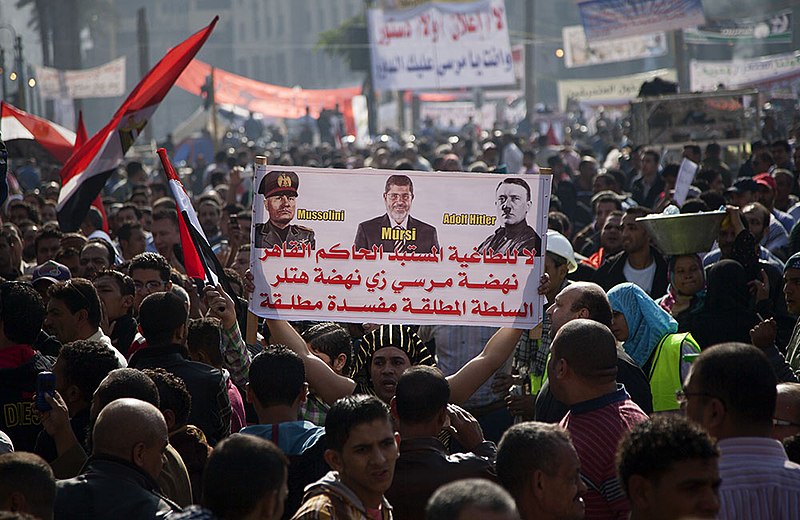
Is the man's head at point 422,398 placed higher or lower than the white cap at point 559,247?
lower

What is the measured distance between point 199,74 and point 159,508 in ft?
97.9

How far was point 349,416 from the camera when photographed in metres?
3.99

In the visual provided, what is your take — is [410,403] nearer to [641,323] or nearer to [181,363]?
[181,363]

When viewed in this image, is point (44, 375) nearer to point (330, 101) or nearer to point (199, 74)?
point (199, 74)

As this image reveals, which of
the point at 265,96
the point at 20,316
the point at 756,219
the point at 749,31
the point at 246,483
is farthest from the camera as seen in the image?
the point at 265,96

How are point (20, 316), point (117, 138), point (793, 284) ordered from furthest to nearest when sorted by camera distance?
1. point (117, 138)
2. point (793, 284)
3. point (20, 316)

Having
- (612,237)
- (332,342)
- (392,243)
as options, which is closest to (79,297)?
(332,342)

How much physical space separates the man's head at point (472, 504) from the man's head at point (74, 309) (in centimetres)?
362

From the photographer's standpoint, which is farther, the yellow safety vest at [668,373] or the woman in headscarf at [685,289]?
the woman in headscarf at [685,289]

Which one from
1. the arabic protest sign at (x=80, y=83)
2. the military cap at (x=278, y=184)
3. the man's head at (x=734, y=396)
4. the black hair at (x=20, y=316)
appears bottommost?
the man's head at (x=734, y=396)

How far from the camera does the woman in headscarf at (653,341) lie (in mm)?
5738

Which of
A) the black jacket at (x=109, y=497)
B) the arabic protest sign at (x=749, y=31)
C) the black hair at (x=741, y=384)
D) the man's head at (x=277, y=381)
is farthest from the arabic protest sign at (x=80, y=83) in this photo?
the black hair at (x=741, y=384)

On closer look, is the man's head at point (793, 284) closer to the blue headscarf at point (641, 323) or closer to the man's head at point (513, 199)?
the blue headscarf at point (641, 323)

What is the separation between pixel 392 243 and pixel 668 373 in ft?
4.77
